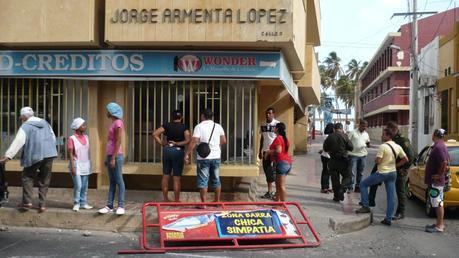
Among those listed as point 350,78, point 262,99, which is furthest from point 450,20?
point 350,78

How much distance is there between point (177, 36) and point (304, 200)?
4.10m

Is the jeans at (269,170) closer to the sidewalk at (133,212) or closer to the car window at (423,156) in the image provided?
the sidewalk at (133,212)

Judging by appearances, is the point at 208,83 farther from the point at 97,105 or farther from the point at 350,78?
the point at 350,78

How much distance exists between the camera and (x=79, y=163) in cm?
847

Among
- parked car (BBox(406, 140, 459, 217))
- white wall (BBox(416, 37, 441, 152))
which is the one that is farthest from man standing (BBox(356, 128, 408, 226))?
white wall (BBox(416, 37, 441, 152))

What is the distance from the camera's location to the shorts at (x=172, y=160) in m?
8.87

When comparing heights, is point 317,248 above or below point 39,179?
below

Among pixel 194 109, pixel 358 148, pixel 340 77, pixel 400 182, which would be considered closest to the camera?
pixel 400 182

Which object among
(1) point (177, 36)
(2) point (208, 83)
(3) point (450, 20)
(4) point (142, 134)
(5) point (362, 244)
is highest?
(3) point (450, 20)

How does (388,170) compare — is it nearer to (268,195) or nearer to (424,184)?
(424,184)

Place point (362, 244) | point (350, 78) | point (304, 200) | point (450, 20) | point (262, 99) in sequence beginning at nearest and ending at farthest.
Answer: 1. point (362, 244)
2. point (304, 200)
3. point (262, 99)
4. point (450, 20)
5. point (350, 78)

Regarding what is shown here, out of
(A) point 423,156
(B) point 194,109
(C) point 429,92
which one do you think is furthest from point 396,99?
(B) point 194,109

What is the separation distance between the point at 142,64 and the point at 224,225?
3.56 meters

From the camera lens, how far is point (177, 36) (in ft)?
29.2
